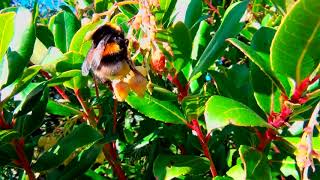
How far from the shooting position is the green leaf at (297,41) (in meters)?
0.94

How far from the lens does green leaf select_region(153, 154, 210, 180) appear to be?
146cm

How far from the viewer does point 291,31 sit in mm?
1006

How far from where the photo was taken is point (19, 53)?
4.72 feet

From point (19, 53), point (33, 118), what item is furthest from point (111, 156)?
point (19, 53)

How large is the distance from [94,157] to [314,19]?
0.90 meters

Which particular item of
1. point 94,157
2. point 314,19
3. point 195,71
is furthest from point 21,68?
point 314,19

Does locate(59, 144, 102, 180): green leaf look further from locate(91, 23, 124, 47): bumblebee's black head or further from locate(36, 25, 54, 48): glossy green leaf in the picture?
locate(91, 23, 124, 47): bumblebee's black head

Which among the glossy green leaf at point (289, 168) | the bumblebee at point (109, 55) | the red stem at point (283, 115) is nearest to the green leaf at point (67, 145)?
the bumblebee at point (109, 55)

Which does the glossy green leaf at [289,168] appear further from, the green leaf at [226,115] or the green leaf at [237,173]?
the green leaf at [226,115]

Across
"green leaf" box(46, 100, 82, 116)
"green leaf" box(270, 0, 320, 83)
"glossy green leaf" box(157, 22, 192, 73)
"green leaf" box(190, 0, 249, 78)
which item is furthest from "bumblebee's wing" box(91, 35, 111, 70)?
"green leaf" box(46, 100, 82, 116)

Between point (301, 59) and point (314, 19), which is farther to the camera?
point (301, 59)

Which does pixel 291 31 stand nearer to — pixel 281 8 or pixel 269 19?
pixel 281 8

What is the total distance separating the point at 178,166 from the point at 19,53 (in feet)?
1.81

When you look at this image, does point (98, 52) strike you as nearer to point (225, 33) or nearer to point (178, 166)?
point (225, 33)
